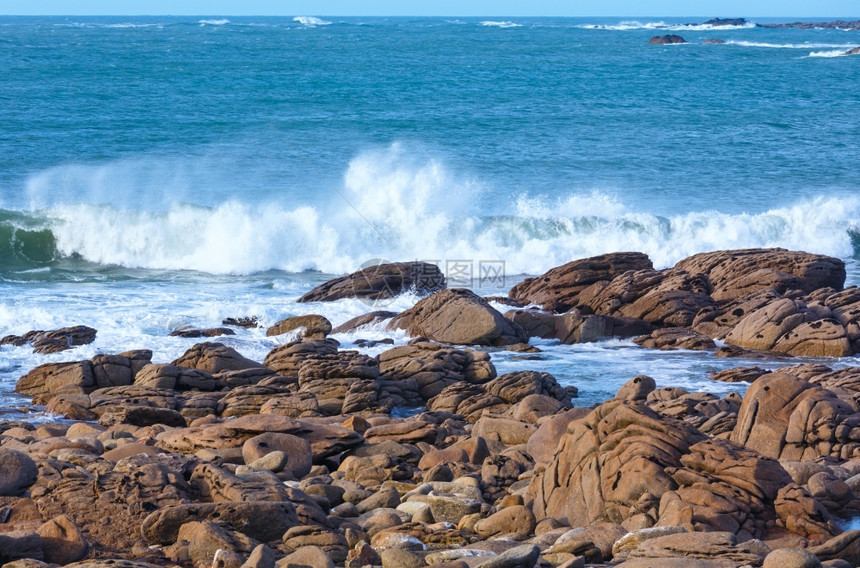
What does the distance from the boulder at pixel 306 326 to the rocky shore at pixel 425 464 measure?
73.5 inches

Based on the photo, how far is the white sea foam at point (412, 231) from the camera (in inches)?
914

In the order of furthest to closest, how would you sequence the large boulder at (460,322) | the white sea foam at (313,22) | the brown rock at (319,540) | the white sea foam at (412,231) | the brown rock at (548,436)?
the white sea foam at (313,22)
the white sea foam at (412,231)
the large boulder at (460,322)
the brown rock at (548,436)
the brown rock at (319,540)

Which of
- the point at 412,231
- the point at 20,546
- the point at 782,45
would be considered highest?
the point at 782,45

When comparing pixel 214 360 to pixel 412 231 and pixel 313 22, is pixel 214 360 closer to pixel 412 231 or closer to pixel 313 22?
pixel 412 231

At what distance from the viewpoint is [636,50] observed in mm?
76188

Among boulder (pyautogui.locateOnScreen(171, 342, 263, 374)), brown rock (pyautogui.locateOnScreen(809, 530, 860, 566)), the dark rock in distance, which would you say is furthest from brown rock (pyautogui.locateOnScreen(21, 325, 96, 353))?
brown rock (pyautogui.locateOnScreen(809, 530, 860, 566))

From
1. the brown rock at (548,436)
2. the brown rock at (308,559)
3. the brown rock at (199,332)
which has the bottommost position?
the brown rock at (199,332)

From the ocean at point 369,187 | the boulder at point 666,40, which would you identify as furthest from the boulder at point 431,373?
the boulder at point 666,40

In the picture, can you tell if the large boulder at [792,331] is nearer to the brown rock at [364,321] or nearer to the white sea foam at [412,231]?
the brown rock at [364,321]

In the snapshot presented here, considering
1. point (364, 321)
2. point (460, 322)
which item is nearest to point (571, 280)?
point (460, 322)

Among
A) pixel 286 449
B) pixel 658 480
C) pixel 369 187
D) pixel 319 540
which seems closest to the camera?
pixel 319 540

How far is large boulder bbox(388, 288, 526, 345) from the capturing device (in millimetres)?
14523

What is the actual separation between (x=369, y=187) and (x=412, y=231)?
320cm

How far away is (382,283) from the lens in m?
17.7
